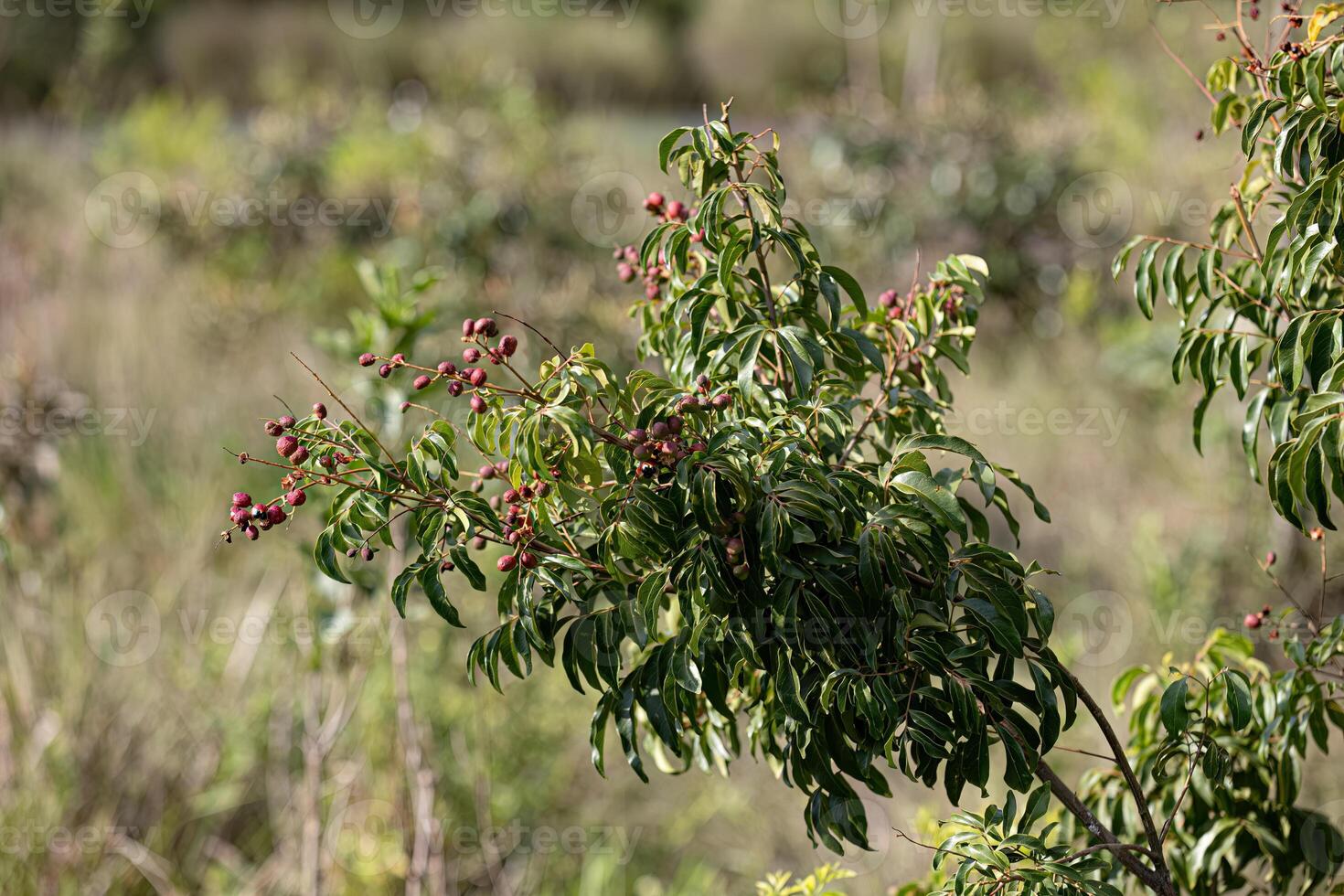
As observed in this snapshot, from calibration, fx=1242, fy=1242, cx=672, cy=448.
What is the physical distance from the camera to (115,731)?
342 centimetres

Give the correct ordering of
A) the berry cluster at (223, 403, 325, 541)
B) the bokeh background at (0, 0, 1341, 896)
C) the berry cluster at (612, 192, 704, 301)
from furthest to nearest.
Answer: the bokeh background at (0, 0, 1341, 896) < the berry cluster at (612, 192, 704, 301) < the berry cluster at (223, 403, 325, 541)

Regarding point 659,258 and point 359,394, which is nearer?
point 659,258

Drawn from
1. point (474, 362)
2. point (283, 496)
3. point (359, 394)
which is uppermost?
point (359, 394)

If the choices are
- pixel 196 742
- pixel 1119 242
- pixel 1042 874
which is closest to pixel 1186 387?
pixel 1119 242

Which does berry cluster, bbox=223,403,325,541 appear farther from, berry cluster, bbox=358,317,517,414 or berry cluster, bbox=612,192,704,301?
berry cluster, bbox=612,192,704,301

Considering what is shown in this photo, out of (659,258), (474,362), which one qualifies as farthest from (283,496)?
(659,258)

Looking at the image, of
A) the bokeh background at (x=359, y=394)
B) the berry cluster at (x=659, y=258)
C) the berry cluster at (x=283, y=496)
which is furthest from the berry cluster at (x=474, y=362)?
the bokeh background at (x=359, y=394)

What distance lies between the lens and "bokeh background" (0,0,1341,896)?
10.8ft

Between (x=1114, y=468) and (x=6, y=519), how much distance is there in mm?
4605

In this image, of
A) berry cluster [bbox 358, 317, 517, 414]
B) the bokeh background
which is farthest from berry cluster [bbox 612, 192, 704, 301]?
the bokeh background

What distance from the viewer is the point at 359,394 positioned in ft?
9.43

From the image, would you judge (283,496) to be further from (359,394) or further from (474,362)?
(359,394)

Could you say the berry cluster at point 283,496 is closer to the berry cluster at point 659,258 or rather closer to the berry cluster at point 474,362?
the berry cluster at point 474,362

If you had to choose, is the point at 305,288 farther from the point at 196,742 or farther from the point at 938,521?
the point at 938,521
